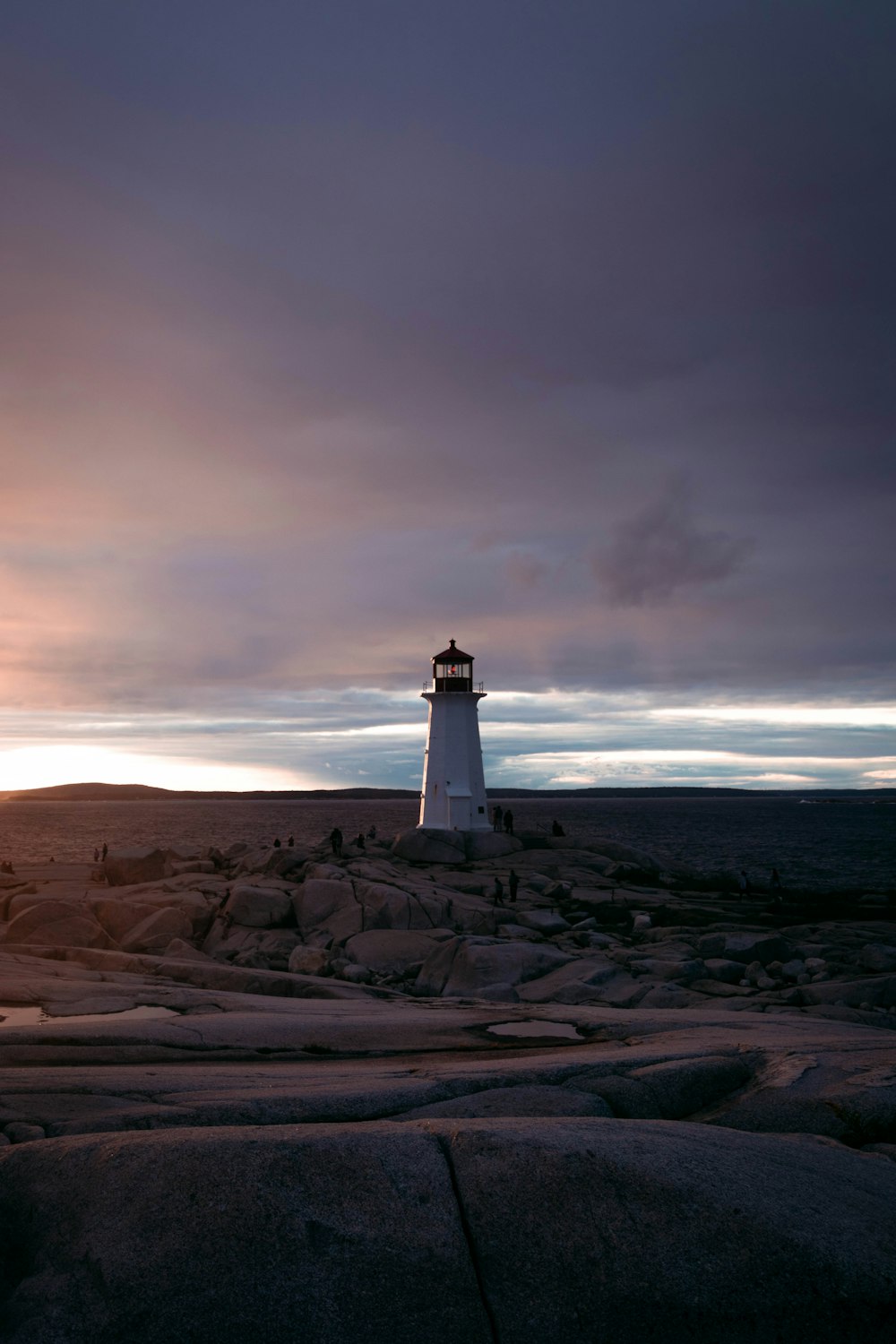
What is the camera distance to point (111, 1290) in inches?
191

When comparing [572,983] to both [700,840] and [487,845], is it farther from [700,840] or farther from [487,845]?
[700,840]

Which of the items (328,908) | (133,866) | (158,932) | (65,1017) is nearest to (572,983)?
(65,1017)

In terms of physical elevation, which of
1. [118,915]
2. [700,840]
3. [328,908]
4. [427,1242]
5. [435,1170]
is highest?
[435,1170]

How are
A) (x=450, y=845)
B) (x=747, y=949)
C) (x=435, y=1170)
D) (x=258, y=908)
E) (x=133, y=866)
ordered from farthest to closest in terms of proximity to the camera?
(x=450, y=845)
(x=133, y=866)
(x=258, y=908)
(x=747, y=949)
(x=435, y=1170)

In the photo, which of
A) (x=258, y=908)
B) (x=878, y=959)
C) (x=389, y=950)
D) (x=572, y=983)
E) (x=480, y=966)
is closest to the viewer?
(x=572, y=983)

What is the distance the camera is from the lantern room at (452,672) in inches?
1715

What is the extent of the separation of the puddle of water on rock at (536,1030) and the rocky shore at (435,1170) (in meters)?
0.05

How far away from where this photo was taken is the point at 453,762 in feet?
140

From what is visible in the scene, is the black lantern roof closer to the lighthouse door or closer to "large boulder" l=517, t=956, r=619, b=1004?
the lighthouse door

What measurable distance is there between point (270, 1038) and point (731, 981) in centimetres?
1279

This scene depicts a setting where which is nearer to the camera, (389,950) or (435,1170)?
(435,1170)

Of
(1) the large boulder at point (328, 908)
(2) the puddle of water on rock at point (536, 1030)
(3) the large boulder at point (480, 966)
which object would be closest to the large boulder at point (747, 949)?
(3) the large boulder at point (480, 966)

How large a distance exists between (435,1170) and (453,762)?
121 ft

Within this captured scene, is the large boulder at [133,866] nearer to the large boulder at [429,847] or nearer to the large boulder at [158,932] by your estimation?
the large boulder at [158,932]
